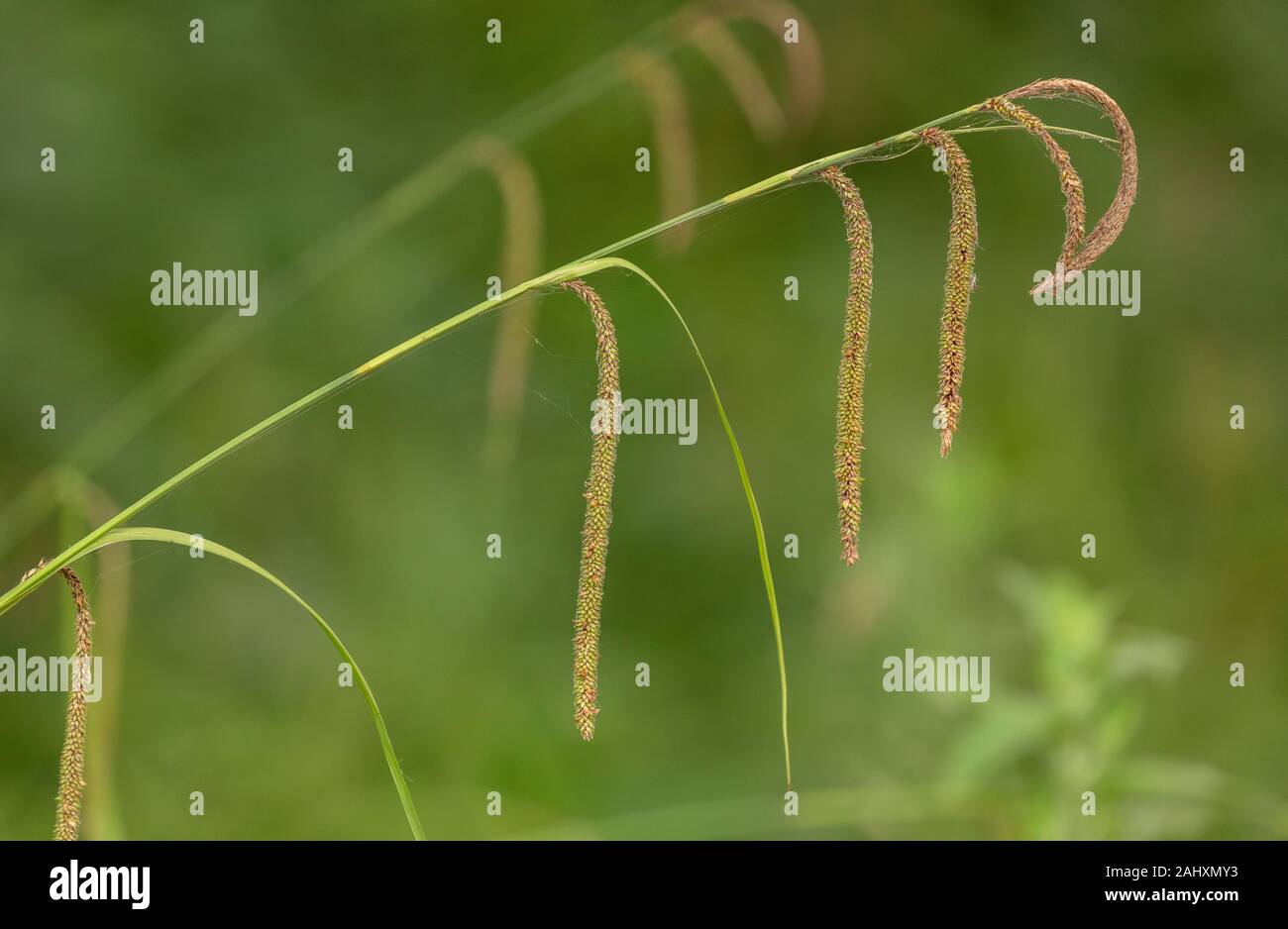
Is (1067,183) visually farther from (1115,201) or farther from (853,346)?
(853,346)

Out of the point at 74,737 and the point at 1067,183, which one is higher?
the point at 1067,183

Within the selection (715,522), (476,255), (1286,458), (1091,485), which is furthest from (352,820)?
(1286,458)

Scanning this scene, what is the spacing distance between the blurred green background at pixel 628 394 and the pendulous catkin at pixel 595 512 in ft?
3.21

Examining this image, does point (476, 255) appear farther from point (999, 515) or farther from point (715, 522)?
point (999, 515)

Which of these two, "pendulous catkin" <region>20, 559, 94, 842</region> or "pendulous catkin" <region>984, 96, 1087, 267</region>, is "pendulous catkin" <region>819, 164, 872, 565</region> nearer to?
"pendulous catkin" <region>984, 96, 1087, 267</region>

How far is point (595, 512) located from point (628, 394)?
1.30 meters

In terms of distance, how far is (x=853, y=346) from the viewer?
64 cm

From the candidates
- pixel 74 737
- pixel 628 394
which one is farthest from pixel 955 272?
pixel 628 394

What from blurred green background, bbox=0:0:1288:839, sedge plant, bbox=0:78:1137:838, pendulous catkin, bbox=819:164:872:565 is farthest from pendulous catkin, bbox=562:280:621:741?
blurred green background, bbox=0:0:1288:839

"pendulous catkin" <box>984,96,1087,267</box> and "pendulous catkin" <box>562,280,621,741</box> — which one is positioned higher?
"pendulous catkin" <box>984,96,1087,267</box>

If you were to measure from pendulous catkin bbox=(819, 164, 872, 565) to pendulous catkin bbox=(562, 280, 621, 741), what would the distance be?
119 millimetres

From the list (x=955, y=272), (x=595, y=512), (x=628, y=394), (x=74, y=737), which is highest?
(x=628, y=394)

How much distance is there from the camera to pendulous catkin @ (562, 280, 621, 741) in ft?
2.05

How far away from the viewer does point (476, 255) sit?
192cm
